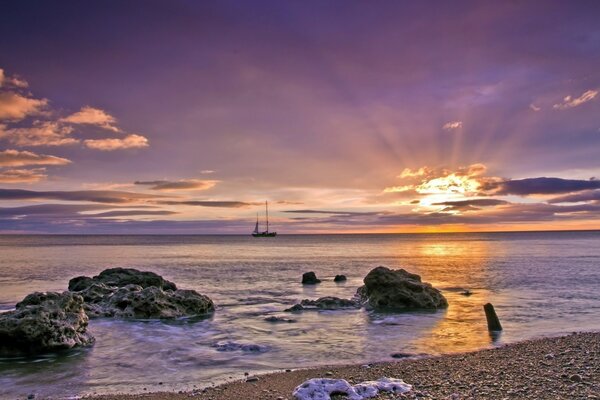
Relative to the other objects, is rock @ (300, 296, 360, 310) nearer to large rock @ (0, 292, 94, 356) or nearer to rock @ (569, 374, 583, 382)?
large rock @ (0, 292, 94, 356)

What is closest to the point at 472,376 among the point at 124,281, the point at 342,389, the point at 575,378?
the point at 575,378

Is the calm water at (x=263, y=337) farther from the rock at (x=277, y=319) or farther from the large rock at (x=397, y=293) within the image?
the large rock at (x=397, y=293)

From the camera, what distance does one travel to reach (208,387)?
13.1 m

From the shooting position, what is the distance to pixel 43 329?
18.1 metres

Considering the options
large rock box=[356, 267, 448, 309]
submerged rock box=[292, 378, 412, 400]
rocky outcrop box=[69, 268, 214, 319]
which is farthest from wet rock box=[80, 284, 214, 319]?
submerged rock box=[292, 378, 412, 400]

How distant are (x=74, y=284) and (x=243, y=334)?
A: 58.7 feet

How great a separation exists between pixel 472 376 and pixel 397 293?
16429 mm

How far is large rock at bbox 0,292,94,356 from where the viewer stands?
17.6m

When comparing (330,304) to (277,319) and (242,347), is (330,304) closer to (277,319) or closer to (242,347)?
(277,319)

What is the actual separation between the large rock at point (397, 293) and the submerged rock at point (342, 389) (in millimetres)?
17768

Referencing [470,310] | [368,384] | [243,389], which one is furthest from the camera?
[470,310]

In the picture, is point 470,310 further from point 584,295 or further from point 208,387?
point 208,387

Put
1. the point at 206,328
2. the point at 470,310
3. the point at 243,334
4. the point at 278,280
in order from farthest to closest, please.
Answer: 1. the point at 278,280
2. the point at 470,310
3. the point at 206,328
4. the point at 243,334

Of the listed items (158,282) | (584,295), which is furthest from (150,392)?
(584,295)
